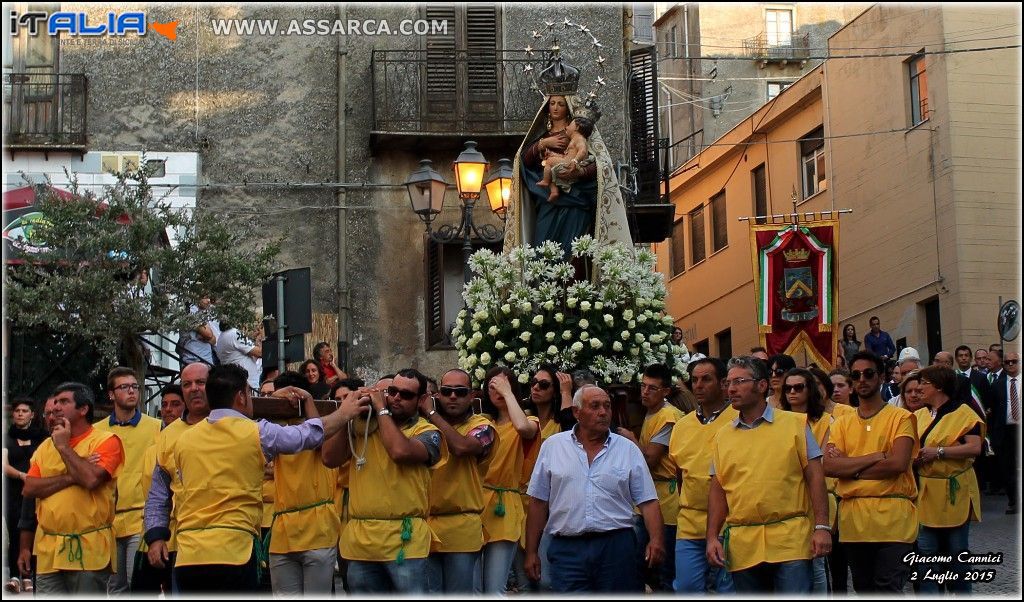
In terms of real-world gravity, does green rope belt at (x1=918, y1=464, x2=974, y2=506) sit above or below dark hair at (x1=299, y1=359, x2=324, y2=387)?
below

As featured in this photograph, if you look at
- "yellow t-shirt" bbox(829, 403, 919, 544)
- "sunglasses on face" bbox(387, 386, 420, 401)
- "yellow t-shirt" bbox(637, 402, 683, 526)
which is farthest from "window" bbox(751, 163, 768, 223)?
"sunglasses on face" bbox(387, 386, 420, 401)

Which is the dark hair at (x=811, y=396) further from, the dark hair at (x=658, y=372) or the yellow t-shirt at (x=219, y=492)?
the yellow t-shirt at (x=219, y=492)

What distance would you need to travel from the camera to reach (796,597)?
8375 mm

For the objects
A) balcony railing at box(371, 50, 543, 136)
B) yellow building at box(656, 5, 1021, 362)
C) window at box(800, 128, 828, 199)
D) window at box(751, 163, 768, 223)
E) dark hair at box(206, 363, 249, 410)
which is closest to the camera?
dark hair at box(206, 363, 249, 410)

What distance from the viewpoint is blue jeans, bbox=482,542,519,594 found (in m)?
10.2

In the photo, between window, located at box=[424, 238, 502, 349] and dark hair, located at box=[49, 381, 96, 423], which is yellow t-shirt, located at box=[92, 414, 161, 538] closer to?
dark hair, located at box=[49, 381, 96, 423]

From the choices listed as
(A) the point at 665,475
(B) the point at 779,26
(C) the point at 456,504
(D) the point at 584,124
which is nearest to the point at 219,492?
(C) the point at 456,504

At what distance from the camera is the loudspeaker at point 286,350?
50.5 feet

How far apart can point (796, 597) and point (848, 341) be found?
1752 centimetres

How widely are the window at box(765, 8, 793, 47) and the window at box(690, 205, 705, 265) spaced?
465cm

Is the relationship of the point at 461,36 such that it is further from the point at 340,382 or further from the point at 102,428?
the point at 102,428

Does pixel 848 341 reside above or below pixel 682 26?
below

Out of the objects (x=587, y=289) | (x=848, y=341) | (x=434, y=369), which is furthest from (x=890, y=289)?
(x=587, y=289)

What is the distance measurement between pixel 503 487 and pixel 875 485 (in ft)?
7.80
